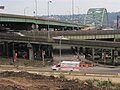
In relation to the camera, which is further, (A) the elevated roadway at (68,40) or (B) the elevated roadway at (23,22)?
(B) the elevated roadway at (23,22)

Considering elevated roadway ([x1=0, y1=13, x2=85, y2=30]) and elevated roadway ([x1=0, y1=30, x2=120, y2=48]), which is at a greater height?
elevated roadway ([x1=0, y1=13, x2=85, y2=30])

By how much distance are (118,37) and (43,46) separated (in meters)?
35.8

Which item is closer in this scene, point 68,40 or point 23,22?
point 68,40

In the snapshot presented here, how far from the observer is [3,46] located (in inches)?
4998

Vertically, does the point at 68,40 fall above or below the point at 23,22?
below

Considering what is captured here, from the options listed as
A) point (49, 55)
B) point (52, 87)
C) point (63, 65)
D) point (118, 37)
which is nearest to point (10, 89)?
point (52, 87)

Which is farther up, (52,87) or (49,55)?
(52,87)

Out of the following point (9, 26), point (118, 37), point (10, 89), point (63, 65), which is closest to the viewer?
point (10, 89)

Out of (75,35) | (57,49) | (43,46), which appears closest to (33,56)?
(43,46)

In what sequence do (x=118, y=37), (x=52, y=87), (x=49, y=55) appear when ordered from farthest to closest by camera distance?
(x=118, y=37)
(x=49, y=55)
(x=52, y=87)

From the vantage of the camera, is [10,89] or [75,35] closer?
[10,89]

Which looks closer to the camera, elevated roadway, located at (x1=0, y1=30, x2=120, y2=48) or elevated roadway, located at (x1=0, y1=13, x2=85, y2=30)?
elevated roadway, located at (x1=0, y1=30, x2=120, y2=48)

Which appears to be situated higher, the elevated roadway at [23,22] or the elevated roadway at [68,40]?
the elevated roadway at [23,22]

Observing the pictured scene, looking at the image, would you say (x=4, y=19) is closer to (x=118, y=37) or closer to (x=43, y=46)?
(x=43, y=46)
